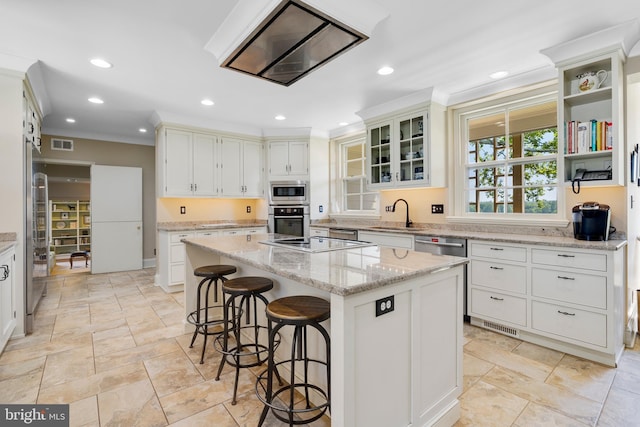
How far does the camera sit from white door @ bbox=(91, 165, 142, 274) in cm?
561

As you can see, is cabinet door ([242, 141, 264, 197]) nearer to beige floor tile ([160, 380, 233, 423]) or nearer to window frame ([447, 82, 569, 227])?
window frame ([447, 82, 569, 227])

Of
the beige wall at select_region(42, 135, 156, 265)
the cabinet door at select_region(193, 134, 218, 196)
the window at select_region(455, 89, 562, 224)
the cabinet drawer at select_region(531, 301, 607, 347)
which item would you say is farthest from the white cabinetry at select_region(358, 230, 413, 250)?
the beige wall at select_region(42, 135, 156, 265)

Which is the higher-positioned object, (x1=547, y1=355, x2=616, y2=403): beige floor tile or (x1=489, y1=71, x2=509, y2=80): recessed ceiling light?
(x1=489, y1=71, x2=509, y2=80): recessed ceiling light

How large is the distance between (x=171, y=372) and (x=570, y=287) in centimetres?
316

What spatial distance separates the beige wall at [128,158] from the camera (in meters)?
5.52

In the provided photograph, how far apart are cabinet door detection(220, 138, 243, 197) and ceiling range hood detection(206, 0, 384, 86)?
2753mm

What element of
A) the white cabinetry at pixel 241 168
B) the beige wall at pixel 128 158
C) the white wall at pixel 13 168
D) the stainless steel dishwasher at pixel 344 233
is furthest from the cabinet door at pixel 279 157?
the white wall at pixel 13 168

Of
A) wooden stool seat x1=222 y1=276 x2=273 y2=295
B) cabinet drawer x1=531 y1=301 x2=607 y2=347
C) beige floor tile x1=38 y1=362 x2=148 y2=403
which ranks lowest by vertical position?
beige floor tile x1=38 y1=362 x2=148 y2=403

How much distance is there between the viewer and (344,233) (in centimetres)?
460

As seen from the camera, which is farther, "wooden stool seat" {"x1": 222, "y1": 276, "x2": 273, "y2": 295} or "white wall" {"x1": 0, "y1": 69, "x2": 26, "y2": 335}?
"white wall" {"x1": 0, "y1": 69, "x2": 26, "y2": 335}

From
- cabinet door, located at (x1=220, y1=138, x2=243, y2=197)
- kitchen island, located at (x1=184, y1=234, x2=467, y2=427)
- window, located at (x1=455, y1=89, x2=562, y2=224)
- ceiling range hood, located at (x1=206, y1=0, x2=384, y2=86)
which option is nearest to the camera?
kitchen island, located at (x1=184, y1=234, x2=467, y2=427)

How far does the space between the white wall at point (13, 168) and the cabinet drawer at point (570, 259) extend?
182 inches

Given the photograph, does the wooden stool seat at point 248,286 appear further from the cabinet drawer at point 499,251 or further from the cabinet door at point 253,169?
the cabinet door at point 253,169

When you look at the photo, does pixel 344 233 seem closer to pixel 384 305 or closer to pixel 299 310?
pixel 299 310
